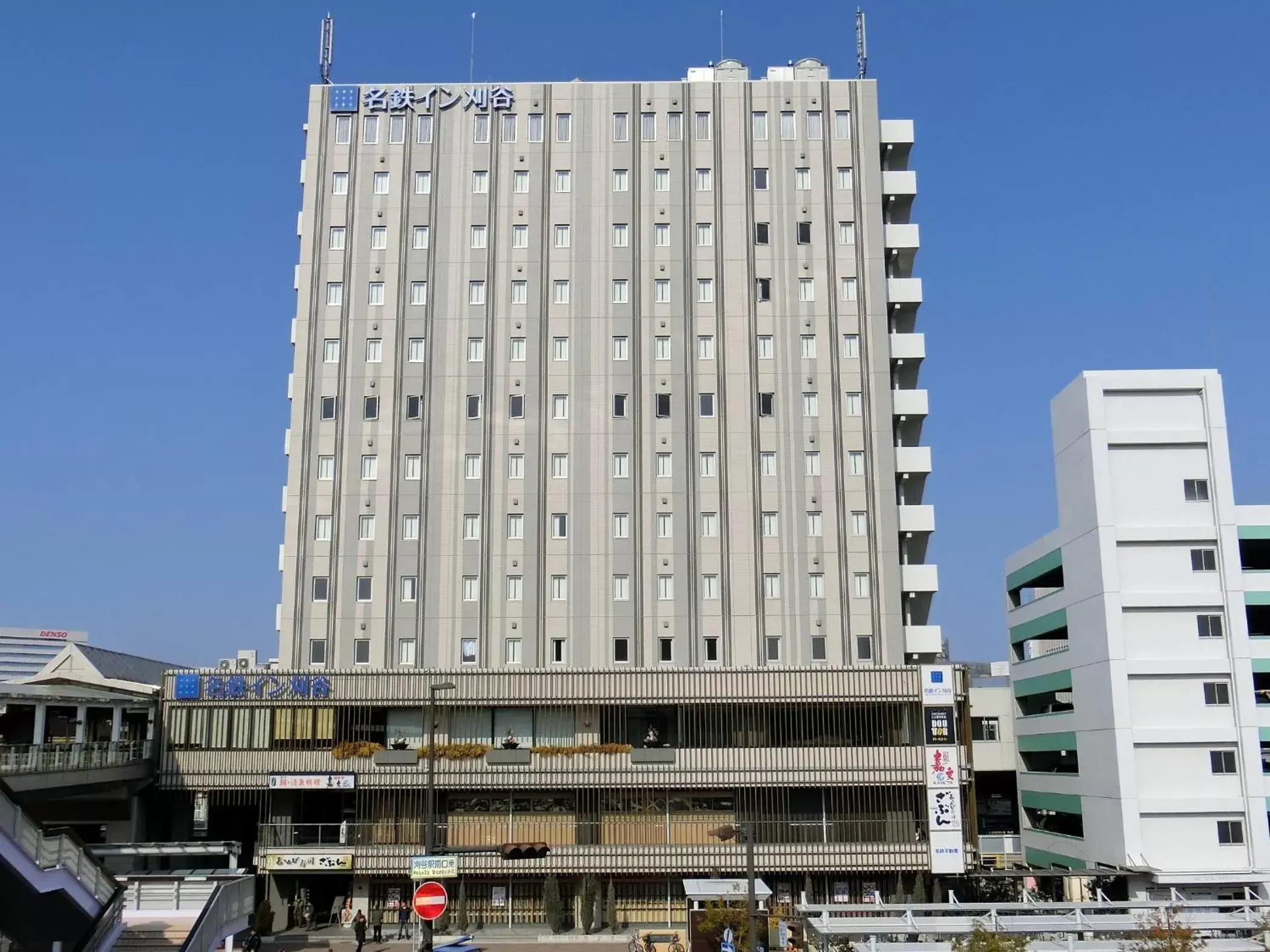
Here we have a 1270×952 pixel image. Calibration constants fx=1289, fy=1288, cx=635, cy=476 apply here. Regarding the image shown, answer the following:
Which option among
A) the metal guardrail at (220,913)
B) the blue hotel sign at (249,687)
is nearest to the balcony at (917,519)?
the blue hotel sign at (249,687)

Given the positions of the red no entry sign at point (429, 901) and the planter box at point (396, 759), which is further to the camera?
the planter box at point (396, 759)

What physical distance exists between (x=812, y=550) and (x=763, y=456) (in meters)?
5.32

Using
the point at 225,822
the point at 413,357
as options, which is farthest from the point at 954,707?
the point at 225,822

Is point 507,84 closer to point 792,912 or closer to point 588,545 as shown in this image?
point 588,545

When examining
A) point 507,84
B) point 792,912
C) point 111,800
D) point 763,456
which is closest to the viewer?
point 792,912

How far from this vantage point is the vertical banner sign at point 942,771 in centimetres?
5906

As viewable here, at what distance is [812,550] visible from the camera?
6400 centimetres

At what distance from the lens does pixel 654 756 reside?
60.9 meters

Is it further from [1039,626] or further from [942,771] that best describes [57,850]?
[1039,626]

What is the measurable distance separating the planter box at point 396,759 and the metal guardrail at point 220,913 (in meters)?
14.1

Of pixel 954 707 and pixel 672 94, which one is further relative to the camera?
pixel 672 94

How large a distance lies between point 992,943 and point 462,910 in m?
30.1

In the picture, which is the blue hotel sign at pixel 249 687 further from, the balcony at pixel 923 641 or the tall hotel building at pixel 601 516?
the balcony at pixel 923 641

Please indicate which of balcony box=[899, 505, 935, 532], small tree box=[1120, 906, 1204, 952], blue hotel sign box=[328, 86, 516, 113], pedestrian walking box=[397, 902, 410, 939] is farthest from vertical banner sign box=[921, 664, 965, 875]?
blue hotel sign box=[328, 86, 516, 113]
